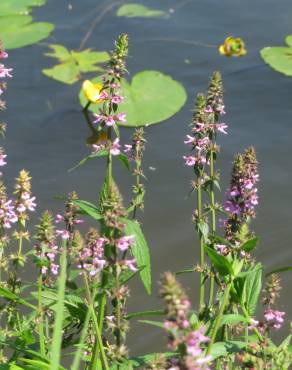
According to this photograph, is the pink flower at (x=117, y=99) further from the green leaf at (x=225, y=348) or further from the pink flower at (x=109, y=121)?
the green leaf at (x=225, y=348)

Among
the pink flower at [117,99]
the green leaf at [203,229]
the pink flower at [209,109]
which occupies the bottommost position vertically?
the green leaf at [203,229]

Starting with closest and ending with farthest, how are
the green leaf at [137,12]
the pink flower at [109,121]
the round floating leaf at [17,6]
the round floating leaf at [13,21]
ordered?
the pink flower at [109,121]
the round floating leaf at [13,21]
the green leaf at [137,12]
the round floating leaf at [17,6]

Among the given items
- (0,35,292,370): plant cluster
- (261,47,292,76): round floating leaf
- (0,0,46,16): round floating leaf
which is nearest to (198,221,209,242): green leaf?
(0,35,292,370): plant cluster

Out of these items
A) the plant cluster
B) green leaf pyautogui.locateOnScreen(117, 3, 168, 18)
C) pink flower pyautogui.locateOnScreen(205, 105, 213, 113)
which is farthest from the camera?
green leaf pyautogui.locateOnScreen(117, 3, 168, 18)

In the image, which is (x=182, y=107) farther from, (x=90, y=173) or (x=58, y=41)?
(x=58, y=41)

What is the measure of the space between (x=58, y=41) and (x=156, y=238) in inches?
117

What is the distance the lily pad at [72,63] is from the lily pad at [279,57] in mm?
1436

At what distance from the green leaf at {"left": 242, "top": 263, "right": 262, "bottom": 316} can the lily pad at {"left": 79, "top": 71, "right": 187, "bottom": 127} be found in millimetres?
3469

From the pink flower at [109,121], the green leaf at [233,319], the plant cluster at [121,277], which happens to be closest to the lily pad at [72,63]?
the plant cluster at [121,277]

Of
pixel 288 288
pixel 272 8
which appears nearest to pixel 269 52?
pixel 272 8

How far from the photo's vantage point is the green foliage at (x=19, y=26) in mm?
7074

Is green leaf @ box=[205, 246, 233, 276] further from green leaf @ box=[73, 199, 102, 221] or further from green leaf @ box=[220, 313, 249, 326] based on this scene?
green leaf @ box=[73, 199, 102, 221]

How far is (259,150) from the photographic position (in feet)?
18.3

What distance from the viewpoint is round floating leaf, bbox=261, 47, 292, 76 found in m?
6.50
